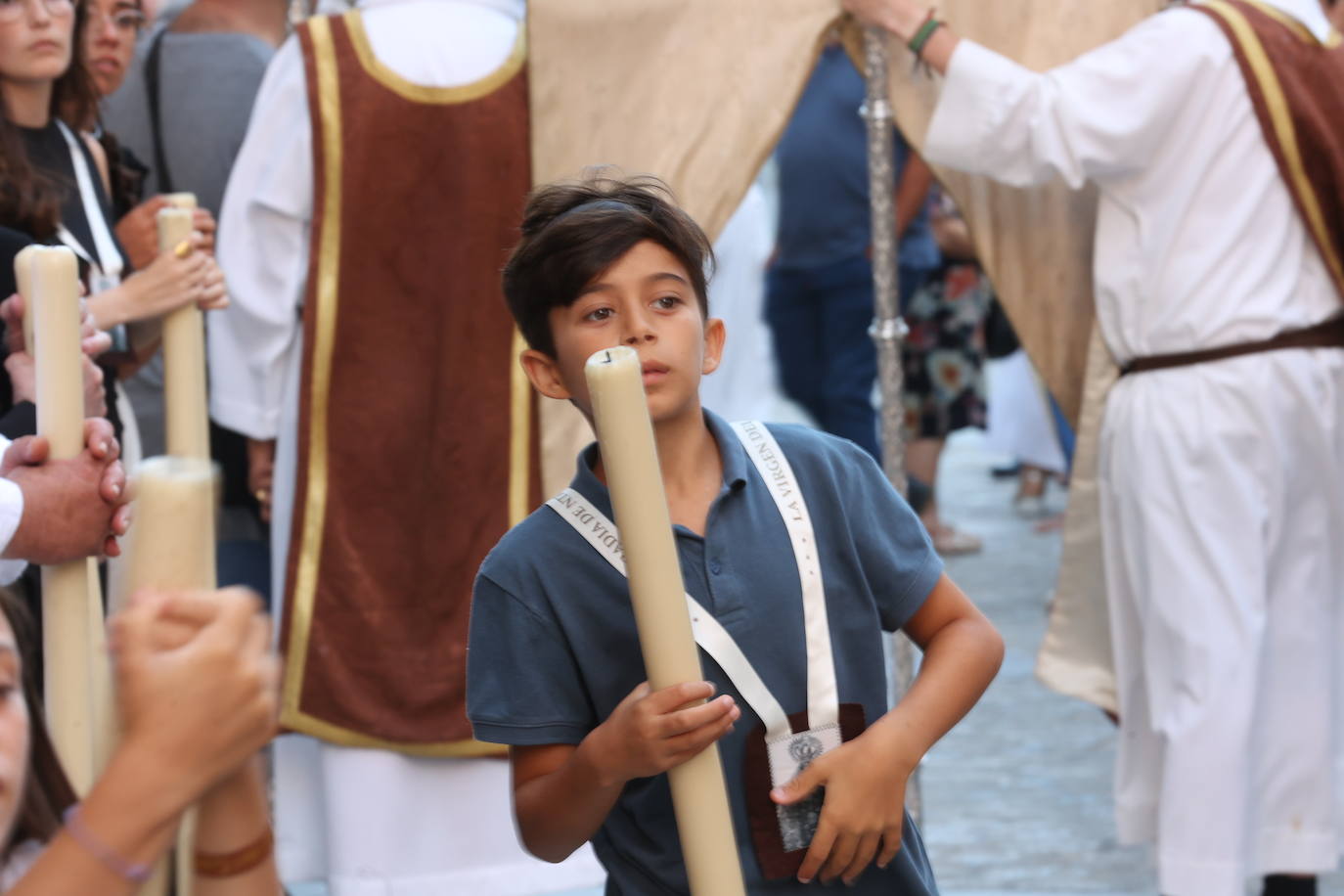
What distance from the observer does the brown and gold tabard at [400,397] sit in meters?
3.52

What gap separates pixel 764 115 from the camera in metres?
3.47

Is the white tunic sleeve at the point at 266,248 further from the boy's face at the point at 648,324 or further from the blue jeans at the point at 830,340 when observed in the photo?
the blue jeans at the point at 830,340

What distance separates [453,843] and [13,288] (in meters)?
1.57

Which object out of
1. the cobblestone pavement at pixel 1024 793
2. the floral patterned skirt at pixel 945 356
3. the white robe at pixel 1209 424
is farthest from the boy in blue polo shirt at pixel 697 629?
the floral patterned skirt at pixel 945 356

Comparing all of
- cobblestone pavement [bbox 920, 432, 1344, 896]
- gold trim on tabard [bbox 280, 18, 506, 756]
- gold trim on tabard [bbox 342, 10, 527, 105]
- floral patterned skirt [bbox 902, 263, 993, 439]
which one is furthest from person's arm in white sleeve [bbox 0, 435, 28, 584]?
floral patterned skirt [bbox 902, 263, 993, 439]

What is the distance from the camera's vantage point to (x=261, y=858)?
114 cm

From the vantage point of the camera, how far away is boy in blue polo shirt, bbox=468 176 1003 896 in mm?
1701

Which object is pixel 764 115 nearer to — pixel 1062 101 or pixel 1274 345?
pixel 1062 101

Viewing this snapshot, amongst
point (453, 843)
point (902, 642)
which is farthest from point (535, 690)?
point (453, 843)

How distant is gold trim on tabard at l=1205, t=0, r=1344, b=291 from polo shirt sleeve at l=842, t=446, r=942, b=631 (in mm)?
1656

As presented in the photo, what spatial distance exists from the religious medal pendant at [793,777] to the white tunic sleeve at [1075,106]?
178cm

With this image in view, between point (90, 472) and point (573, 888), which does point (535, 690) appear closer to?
point (90, 472)

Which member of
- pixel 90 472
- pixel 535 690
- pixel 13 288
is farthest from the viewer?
pixel 13 288

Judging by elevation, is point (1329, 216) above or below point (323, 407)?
above
